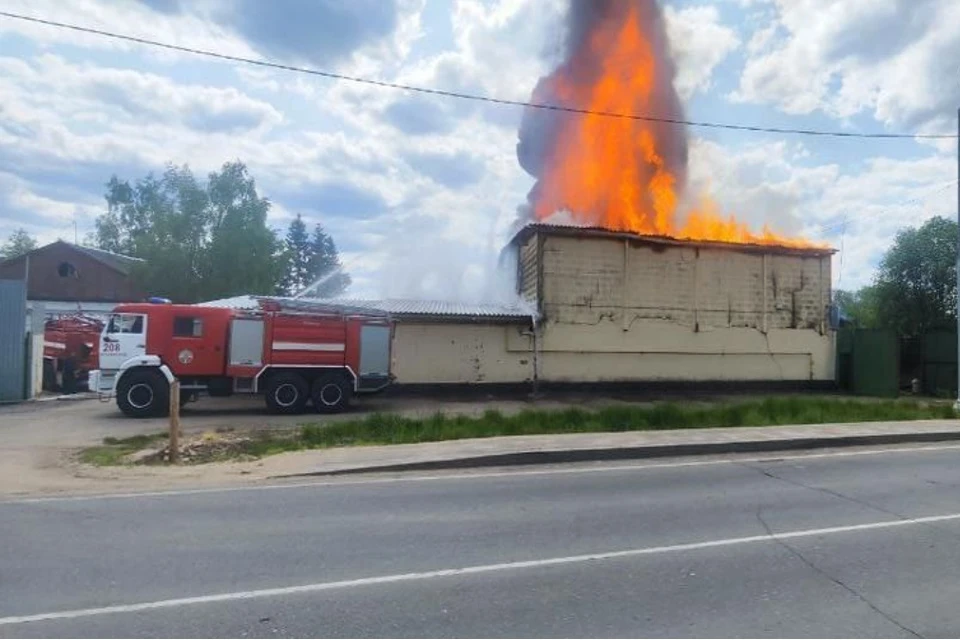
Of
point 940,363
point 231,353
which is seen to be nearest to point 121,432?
point 231,353

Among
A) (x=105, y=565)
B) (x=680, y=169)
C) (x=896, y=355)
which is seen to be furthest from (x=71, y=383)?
(x=896, y=355)

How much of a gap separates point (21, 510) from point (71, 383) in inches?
689

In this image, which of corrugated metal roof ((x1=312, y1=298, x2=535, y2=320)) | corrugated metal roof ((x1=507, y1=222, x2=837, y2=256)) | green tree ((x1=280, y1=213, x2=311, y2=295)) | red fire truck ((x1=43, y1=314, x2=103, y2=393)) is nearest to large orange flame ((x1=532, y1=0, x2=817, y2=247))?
corrugated metal roof ((x1=507, y1=222, x2=837, y2=256))

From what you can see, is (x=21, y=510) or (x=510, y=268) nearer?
(x=21, y=510)

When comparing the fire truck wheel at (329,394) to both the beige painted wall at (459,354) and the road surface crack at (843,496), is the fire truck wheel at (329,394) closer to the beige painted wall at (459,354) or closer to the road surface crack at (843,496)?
the beige painted wall at (459,354)

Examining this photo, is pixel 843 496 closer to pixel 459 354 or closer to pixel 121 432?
pixel 121 432

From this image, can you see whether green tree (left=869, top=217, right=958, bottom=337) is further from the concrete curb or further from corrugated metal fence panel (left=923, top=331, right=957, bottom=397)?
the concrete curb

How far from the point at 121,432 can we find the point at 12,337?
801cm

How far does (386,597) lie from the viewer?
4.57 metres

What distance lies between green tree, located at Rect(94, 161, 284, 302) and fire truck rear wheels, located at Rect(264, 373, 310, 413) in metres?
26.0

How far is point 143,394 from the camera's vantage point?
1623 cm

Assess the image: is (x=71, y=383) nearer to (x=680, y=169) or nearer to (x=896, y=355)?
(x=680, y=169)

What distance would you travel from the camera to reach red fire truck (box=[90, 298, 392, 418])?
16750mm

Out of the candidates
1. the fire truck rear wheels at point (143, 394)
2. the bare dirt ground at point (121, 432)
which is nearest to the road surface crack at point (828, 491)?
the bare dirt ground at point (121, 432)
